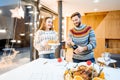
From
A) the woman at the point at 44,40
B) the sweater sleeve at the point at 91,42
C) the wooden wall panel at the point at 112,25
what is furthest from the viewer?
the wooden wall panel at the point at 112,25

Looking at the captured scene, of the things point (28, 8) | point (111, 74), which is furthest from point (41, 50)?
point (28, 8)

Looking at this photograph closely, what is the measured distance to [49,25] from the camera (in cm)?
208

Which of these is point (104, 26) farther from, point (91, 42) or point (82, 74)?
point (82, 74)

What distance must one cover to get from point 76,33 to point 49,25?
0.48 m

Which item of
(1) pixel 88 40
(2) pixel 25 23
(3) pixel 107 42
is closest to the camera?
(1) pixel 88 40

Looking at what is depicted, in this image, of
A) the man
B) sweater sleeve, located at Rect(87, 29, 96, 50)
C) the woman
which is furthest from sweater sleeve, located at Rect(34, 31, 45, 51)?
sweater sleeve, located at Rect(87, 29, 96, 50)

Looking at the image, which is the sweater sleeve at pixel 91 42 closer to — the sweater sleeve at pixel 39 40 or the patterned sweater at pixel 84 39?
the patterned sweater at pixel 84 39

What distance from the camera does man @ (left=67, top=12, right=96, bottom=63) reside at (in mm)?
1798

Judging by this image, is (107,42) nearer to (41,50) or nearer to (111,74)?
(41,50)

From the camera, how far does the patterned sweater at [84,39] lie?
1.80 m

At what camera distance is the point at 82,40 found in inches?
71.5

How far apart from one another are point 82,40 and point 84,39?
0.10ft

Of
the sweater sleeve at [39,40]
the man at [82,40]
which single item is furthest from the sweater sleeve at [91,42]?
the sweater sleeve at [39,40]

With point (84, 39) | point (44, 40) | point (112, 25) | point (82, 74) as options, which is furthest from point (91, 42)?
point (112, 25)
